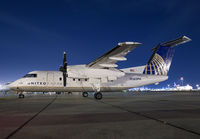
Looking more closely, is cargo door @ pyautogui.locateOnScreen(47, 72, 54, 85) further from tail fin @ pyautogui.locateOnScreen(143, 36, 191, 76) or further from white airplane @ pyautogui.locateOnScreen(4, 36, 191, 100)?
tail fin @ pyautogui.locateOnScreen(143, 36, 191, 76)

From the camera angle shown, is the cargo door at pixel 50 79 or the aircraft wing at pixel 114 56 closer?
the aircraft wing at pixel 114 56

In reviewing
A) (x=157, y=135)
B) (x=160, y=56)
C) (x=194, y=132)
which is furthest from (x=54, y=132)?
(x=160, y=56)

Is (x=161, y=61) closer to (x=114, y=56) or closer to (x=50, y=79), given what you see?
(x=114, y=56)

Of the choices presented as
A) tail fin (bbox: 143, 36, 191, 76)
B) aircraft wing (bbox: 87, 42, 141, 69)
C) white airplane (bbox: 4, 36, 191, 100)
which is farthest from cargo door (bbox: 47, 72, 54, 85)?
tail fin (bbox: 143, 36, 191, 76)

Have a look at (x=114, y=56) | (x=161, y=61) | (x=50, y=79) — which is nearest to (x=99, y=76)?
(x=114, y=56)

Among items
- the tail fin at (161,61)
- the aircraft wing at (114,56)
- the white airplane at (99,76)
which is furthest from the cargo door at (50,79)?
the tail fin at (161,61)

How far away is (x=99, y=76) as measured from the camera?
17438 millimetres

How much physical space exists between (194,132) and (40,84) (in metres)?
16.5

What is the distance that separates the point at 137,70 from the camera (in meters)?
19.9

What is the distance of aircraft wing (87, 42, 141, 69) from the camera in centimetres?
1248

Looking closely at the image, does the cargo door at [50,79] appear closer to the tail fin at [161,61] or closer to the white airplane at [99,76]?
the white airplane at [99,76]

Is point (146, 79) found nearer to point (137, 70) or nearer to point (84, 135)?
point (137, 70)

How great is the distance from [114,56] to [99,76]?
11.8ft

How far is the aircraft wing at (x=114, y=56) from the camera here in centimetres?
1248
